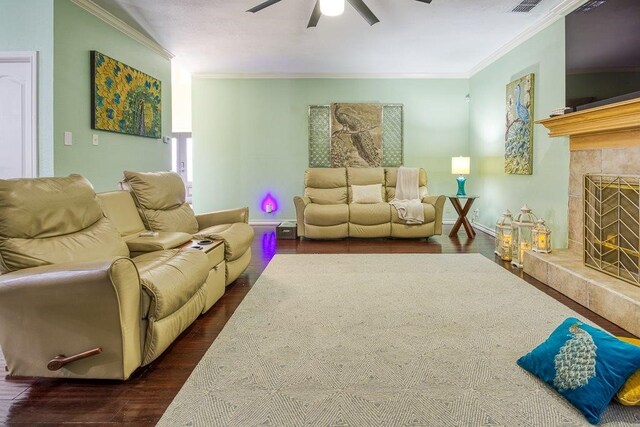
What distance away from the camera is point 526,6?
388 cm

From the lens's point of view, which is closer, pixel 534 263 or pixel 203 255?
pixel 203 255

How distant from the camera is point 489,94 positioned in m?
5.81

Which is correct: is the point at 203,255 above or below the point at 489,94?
below

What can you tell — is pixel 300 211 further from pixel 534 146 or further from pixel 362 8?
pixel 534 146

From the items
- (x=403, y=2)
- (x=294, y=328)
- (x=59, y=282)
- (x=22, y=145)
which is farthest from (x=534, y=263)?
(x=22, y=145)

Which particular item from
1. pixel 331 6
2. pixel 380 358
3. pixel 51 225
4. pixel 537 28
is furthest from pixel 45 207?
pixel 537 28

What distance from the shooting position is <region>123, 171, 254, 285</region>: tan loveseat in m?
3.13

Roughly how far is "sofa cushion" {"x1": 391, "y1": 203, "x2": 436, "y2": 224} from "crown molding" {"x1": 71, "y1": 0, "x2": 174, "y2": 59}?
12.6ft

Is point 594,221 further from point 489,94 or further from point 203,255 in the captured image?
point 489,94

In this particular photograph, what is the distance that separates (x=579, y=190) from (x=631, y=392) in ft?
8.10

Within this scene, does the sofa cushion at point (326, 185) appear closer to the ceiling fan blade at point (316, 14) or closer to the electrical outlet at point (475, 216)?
the electrical outlet at point (475, 216)

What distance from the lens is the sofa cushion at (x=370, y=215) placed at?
5.36m

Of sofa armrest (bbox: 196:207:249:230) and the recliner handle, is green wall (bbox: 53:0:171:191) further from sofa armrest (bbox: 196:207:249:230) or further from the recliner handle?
the recliner handle

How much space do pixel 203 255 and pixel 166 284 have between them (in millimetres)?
542
